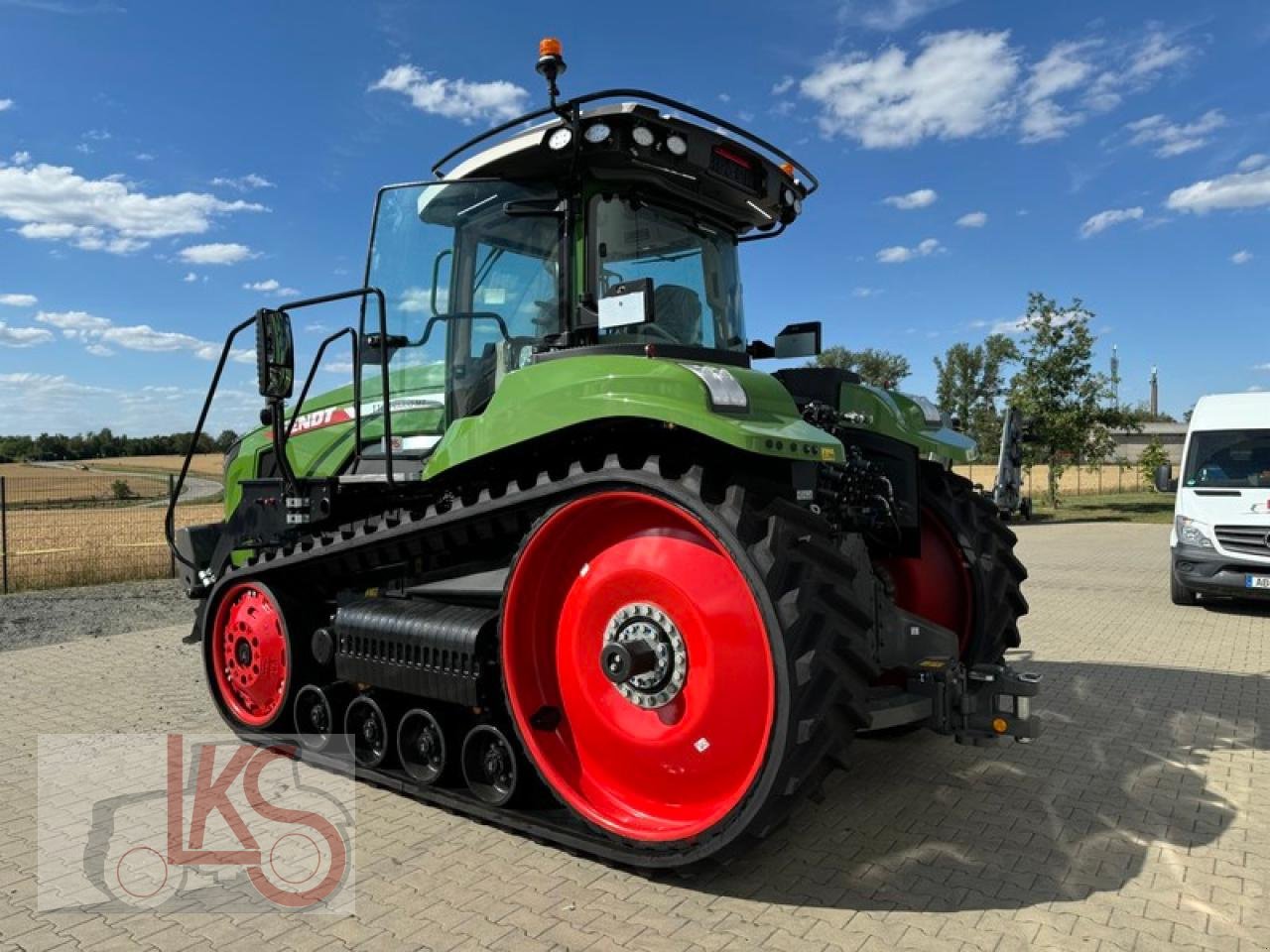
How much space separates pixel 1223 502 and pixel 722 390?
29.6 feet

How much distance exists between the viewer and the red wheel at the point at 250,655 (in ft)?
16.7

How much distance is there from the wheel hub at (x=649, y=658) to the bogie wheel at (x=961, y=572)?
1.96 meters

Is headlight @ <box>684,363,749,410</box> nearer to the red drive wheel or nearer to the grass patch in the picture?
the red drive wheel

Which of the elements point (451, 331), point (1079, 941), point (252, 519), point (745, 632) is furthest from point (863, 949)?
point (252, 519)

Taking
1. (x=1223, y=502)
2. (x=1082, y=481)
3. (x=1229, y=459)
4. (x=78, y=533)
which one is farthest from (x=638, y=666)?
(x=1082, y=481)

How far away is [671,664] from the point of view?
3488 mm

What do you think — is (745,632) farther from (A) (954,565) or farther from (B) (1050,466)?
(B) (1050,466)

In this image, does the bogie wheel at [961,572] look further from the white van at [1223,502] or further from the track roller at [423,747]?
the white van at [1223,502]

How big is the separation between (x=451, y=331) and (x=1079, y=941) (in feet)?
12.1

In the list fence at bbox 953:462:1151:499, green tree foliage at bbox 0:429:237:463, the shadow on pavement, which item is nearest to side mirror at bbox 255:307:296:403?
the shadow on pavement

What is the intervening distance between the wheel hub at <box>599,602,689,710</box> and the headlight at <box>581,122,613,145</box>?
2.02 meters

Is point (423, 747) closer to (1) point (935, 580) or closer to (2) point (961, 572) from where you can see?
(1) point (935, 580)

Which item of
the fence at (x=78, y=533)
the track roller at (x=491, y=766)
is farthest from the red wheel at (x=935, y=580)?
the fence at (x=78, y=533)

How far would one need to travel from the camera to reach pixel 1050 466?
87.0 ft
